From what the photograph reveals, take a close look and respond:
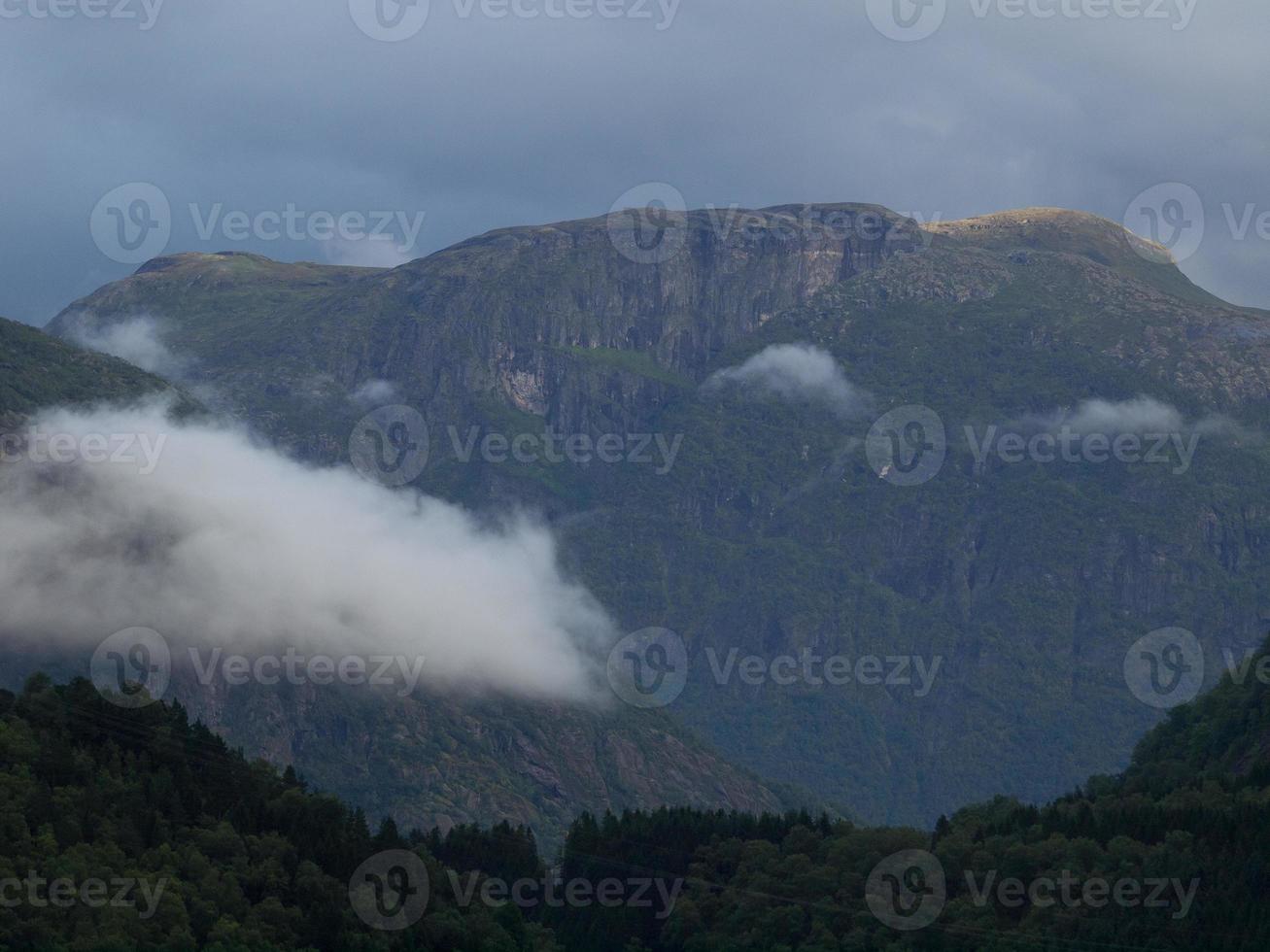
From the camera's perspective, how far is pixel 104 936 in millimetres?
198875

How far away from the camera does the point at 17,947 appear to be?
19450 centimetres

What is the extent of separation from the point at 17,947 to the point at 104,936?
7.74 m
